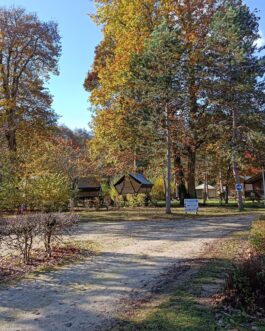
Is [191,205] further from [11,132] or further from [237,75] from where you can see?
[11,132]

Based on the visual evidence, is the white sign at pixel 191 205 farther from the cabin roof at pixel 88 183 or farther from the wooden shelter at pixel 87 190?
the cabin roof at pixel 88 183

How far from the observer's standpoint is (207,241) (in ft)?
38.3

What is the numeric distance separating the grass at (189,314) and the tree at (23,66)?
22287mm

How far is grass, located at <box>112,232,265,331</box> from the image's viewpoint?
15.4 ft

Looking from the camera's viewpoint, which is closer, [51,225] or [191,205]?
[51,225]

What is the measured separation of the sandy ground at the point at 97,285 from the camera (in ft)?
17.0

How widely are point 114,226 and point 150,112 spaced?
9.01m

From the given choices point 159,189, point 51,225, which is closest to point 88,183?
point 159,189

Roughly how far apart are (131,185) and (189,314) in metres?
24.3

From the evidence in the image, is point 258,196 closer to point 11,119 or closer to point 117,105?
point 117,105

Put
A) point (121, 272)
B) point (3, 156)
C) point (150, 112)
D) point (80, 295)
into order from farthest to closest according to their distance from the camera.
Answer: point (150, 112) → point (3, 156) → point (121, 272) → point (80, 295)

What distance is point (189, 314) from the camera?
16.7 feet

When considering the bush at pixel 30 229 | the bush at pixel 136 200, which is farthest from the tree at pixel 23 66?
the bush at pixel 30 229

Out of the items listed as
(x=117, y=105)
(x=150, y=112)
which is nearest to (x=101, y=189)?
(x=117, y=105)
